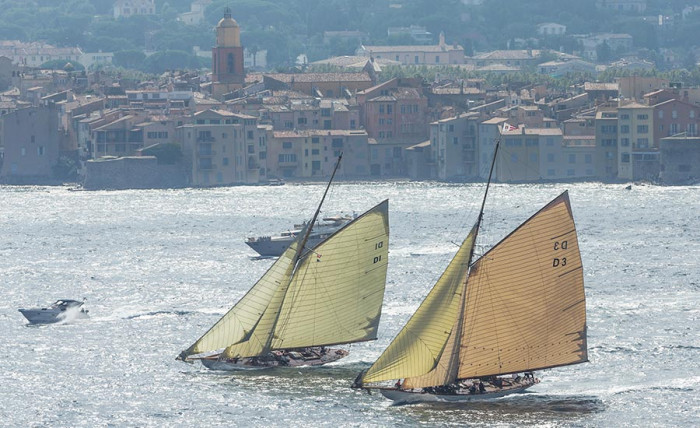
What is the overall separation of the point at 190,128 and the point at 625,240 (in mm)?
53367

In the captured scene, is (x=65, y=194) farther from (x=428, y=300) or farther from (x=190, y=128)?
(x=428, y=300)

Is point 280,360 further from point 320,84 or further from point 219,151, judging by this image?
point 320,84

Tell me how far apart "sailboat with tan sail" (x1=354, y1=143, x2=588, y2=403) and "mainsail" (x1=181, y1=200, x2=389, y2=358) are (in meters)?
4.17

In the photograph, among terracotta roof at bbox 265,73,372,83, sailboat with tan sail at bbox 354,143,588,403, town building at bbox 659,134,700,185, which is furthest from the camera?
terracotta roof at bbox 265,73,372,83

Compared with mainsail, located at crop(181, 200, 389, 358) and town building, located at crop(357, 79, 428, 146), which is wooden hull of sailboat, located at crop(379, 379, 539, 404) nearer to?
mainsail, located at crop(181, 200, 389, 358)

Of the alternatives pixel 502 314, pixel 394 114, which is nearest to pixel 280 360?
pixel 502 314

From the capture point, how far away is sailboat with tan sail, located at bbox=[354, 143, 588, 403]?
52.3 m

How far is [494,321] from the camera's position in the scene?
52844 millimetres

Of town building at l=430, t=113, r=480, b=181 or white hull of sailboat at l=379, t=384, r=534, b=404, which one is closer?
white hull of sailboat at l=379, t=384, r=534, b=404

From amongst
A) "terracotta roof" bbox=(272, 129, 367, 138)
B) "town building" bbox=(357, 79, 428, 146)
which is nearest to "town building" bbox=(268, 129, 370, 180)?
"terracotta roof" bbox=(272, 129, 367, 138)

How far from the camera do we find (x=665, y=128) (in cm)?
14288

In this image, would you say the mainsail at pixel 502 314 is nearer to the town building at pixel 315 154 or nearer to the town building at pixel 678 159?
the town building at pixel 678 159

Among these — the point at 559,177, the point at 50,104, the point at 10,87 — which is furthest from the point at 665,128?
the point at 10,87

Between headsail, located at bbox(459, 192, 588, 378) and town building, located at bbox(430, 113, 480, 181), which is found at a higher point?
headsail, located at bbox(459, 192, 588, 378)
